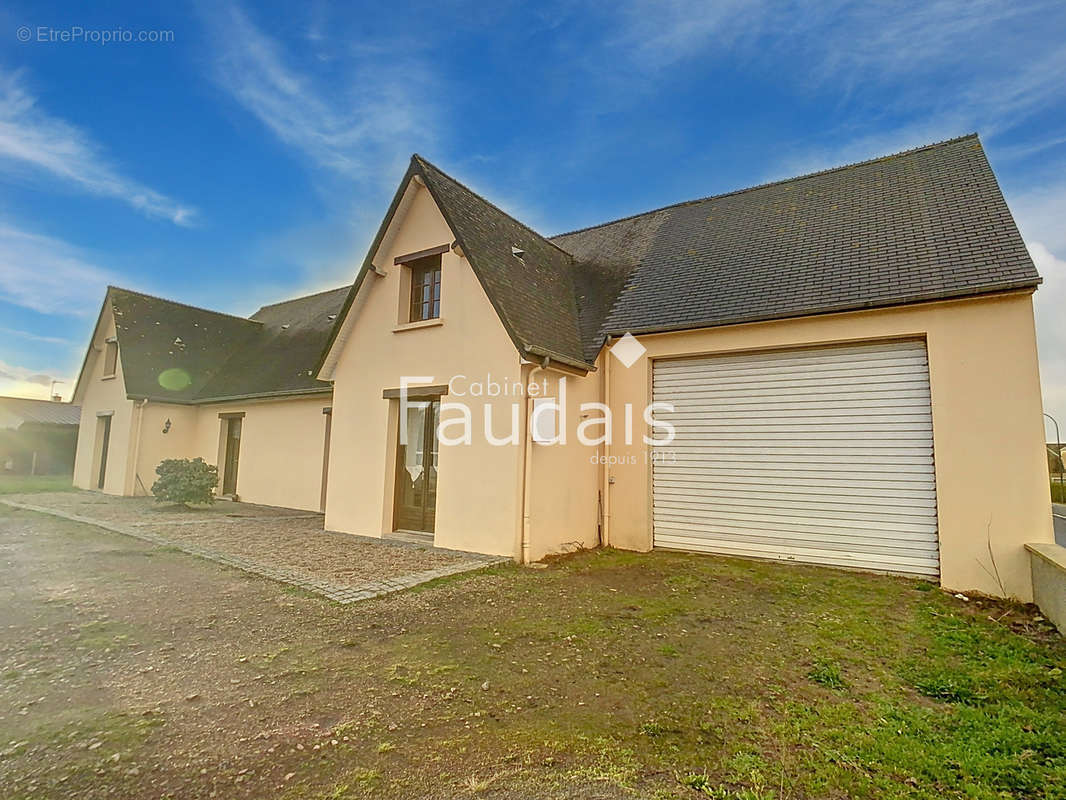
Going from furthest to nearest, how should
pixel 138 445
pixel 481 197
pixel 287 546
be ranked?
pixel 138 445 < pixel 481 197 < pixel 287 546

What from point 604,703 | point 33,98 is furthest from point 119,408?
point 604,703

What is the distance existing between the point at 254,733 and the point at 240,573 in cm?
436

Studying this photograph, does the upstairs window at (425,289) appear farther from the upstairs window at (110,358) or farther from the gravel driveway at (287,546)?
the upstairs window at (110,358)

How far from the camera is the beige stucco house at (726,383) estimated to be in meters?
6.67

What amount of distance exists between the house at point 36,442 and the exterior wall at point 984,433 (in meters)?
36.0

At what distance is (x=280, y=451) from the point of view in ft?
46.9

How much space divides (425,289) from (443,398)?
2.42 m

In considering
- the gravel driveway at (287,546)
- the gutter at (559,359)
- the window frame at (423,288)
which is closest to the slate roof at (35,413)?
the gravel driveway at (287,546)

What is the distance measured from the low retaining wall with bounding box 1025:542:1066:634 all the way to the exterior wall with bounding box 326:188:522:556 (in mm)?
6155

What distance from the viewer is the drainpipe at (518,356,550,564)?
7.75 meters

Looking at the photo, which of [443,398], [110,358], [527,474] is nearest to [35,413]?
[110,358]

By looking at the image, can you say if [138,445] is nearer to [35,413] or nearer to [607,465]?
[607,465]

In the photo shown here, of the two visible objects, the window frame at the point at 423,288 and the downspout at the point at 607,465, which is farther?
the window frame at the point at 423,288

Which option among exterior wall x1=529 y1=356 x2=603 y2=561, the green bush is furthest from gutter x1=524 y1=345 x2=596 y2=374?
the green bush
